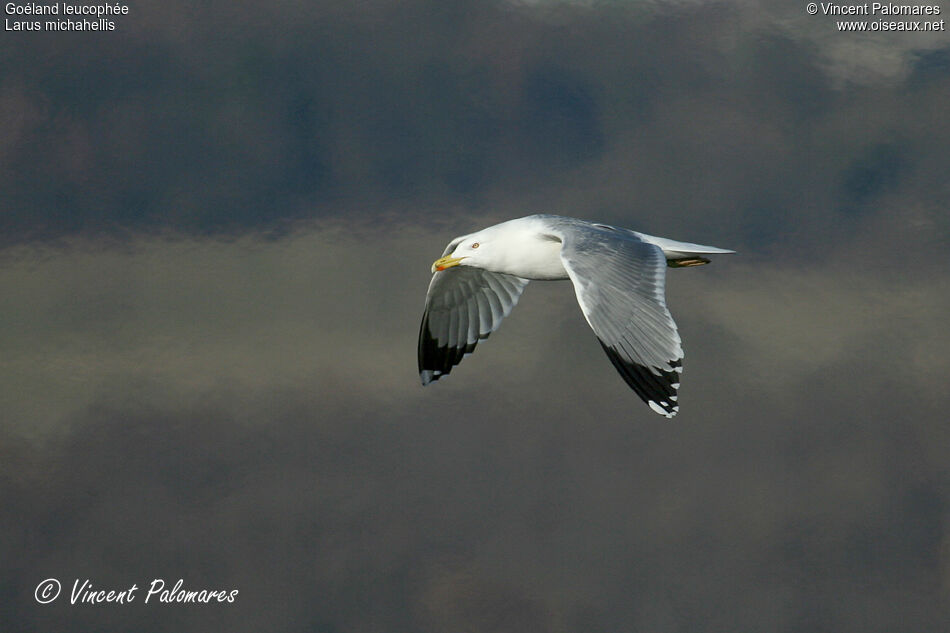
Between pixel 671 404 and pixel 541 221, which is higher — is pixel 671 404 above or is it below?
below

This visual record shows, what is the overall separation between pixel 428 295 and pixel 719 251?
1.68m

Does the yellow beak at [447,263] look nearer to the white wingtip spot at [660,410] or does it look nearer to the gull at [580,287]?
the gull at [580,287]

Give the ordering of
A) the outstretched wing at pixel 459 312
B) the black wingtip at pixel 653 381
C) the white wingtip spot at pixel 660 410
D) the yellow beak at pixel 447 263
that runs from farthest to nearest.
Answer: the outstretched wing at pixel 459 312 < the yellow beak at pixel 447 263 < the black wingtip at pixel 653 381 < the white wingtip spot at pixel 660 410

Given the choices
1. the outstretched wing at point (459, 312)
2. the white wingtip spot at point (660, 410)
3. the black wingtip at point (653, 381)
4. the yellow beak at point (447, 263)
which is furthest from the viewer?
the outstretched wing at point (459, 312)

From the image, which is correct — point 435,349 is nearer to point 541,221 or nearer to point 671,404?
point 541,221

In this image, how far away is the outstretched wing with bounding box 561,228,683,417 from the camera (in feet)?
16.3

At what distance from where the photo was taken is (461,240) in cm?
626

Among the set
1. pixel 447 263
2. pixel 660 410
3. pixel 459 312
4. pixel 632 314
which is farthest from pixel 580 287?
pixel 459 312

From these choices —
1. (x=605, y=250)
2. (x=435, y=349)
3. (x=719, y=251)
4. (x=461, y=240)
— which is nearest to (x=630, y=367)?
(x=605, y=250)

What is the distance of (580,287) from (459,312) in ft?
5.49

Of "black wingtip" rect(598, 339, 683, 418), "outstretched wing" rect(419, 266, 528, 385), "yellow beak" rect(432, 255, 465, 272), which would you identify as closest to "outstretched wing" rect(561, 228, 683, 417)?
"black wingtip" rect(598, 339, 683, 418)

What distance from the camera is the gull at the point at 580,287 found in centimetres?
500

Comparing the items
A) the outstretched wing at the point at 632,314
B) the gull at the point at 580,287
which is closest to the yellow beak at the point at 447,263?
the gull at the point at 580,287

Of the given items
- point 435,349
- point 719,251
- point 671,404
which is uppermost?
point 719,251
